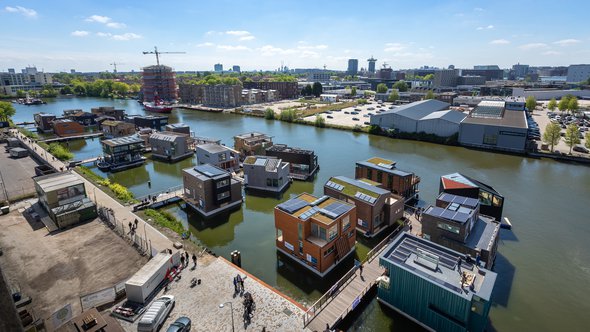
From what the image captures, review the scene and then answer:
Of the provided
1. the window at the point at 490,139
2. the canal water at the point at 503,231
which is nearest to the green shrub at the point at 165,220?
the canal water at the point at 503,231

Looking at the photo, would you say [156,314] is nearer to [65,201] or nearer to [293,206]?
[293,206]

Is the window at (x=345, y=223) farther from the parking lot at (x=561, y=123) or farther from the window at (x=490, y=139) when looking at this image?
the parking lot at (x=561, y=123)

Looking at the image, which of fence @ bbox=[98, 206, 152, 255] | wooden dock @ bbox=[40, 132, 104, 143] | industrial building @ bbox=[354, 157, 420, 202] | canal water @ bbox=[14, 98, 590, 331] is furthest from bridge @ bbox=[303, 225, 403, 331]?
wooden dock @ bbox=[40, 132, 104, 143]

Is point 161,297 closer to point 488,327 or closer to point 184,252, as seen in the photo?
point 184,252

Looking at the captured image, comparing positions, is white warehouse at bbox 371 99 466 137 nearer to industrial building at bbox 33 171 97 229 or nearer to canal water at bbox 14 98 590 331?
canal water at bbox 14 98 590 331

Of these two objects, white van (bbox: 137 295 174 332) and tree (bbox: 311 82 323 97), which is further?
tree (bbox: 311 82 323 97)

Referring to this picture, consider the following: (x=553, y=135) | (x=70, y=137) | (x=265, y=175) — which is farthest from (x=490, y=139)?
(x=70, y=137)

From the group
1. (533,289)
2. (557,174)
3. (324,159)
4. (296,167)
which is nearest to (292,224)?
(533,289)
